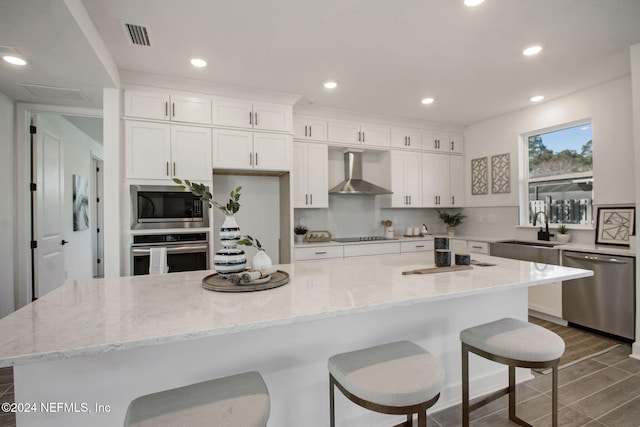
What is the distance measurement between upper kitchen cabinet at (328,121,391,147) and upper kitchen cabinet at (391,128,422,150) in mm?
92

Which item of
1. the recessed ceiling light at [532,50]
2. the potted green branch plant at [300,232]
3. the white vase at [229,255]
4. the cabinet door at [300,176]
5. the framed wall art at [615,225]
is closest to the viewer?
the white vase at [229,255]

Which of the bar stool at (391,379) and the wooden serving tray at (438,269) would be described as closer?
the bar stool at (391,379)

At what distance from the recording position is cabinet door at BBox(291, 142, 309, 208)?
3.98 metres

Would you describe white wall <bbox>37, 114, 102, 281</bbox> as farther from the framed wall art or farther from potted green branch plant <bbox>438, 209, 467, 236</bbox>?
the framed wall art

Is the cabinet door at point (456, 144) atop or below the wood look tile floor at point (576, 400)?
atop

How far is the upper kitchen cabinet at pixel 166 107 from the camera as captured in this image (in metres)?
3.01

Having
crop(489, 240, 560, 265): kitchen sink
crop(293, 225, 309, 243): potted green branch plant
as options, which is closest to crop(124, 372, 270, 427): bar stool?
crop(293, 225, 309, 243): potted green branch plant

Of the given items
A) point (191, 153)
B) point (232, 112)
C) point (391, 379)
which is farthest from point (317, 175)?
point (391, 379)

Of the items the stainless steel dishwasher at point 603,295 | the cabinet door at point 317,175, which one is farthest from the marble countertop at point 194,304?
the cabinet door at point 317,175

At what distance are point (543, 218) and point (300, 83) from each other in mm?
3560

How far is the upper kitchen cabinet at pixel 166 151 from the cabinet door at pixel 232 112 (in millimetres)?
193

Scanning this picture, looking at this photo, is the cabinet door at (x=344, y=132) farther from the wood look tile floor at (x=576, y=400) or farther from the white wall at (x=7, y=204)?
the white wall at (x=7, y=204)

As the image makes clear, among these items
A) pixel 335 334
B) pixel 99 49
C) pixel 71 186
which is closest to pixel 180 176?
pixel 99 49

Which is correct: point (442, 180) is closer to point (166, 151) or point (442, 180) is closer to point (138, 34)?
point (166, 151)
